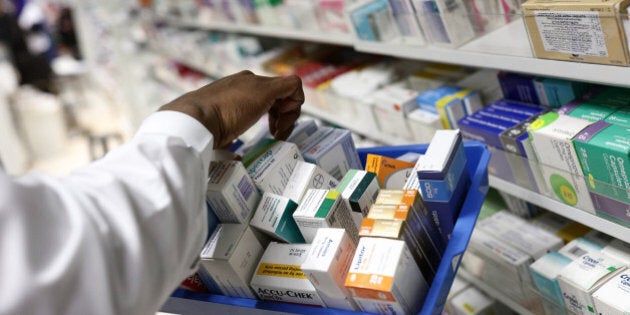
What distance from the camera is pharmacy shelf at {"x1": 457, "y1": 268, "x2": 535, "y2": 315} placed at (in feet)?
5.47

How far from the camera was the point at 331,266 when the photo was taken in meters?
1.03

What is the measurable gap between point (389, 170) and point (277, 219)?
30cm

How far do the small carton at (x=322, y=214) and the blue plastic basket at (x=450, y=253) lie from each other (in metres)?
0.16

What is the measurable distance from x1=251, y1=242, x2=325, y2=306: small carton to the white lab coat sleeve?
0.20m

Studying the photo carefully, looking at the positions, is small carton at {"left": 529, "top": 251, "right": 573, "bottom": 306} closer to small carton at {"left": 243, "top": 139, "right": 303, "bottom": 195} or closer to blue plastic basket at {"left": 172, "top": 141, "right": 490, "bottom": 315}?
blue plastic basket at {"left": 172, "top": 141, "right": 490, "bottom": 315}

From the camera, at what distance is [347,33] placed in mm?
2221

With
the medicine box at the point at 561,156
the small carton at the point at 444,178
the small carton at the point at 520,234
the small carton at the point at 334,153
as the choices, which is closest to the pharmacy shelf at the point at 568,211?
the medicine box at the point at 561,156

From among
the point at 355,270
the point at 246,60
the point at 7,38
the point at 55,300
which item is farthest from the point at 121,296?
the point at 7,38

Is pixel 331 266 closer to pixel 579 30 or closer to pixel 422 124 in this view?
pixel 579 30

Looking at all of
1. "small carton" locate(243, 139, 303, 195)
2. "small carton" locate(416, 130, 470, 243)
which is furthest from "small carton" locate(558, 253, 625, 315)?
"small carton" locate(243, 139, 303, 195)

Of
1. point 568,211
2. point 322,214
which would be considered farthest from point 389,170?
point 568,211

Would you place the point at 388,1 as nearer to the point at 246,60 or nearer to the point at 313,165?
the point at 313,165

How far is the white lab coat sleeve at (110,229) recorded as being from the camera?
785mm

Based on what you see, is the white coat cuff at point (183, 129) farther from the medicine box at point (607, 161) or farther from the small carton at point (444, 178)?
the medicine box at point (607, 161)
